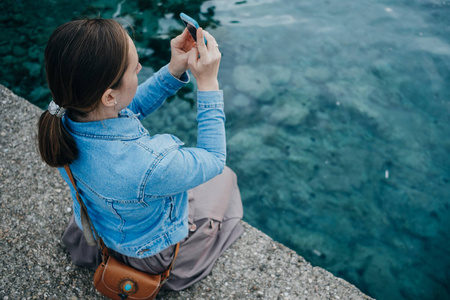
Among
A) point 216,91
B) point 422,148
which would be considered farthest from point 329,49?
point 216,91

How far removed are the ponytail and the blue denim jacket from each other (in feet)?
0.11

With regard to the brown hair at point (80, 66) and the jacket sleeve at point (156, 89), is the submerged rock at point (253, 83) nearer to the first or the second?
the jacket sleeve at point (156, 89)

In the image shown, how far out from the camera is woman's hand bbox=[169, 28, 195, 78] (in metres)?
1.77

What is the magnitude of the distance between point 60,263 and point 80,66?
5.41 feet

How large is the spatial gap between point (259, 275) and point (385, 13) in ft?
15.2

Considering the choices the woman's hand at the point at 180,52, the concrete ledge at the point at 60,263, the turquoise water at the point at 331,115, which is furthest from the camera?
the turquoise water at the point at 331,115

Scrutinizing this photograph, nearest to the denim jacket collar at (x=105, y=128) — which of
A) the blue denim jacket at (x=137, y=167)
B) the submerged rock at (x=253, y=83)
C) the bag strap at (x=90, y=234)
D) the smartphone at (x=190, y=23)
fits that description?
the blue denim jacket at (x=137, y=167)

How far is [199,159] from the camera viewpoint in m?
1.46

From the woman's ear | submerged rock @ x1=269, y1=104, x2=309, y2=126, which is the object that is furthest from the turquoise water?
the woman's ear

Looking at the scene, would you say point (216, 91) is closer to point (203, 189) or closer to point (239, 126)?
point (203, 189)

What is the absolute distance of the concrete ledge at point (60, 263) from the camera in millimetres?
2227

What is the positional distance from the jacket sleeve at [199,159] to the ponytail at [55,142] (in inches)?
13.2

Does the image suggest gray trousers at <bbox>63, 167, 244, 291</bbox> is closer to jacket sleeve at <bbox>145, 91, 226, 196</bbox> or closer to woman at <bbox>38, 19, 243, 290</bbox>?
woman at <bbox>38, 19, 243, 290</bbox>

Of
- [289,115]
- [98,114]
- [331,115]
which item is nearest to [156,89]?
[98,114]
